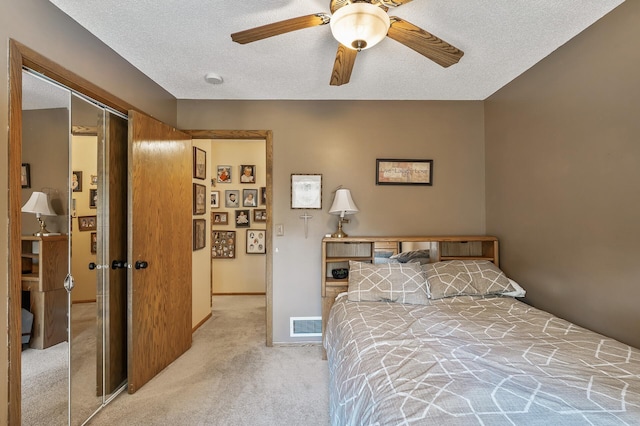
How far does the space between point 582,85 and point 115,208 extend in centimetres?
339

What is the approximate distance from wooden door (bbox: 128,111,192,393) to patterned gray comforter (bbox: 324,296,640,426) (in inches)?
59.8

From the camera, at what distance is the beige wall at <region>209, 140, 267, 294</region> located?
5.04m

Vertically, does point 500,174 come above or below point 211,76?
below

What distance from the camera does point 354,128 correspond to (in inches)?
118

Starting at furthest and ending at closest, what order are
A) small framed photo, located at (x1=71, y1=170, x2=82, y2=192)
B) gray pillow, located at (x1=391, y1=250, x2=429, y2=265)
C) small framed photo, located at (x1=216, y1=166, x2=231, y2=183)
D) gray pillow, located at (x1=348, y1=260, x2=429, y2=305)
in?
small framed photo, located at (x1=216, y1=166, x2=231, y2=183) → gray pillow, located at (x1=391, y1=250, x2=429, y2=265) → gray pillow, located at (x1=348, y1=260, x2=429, y2=305) → small framed photo, located at (x1=71, y1=170, x2=82, y2=192)

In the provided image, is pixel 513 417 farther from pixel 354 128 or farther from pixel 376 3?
pixel 354 128

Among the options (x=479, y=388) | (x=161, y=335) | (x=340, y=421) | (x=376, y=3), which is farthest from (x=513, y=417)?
(x=161, y=335)

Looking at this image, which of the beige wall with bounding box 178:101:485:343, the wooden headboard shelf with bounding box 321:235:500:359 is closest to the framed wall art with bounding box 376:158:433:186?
the beige wall with bounding box 178:101:485:343

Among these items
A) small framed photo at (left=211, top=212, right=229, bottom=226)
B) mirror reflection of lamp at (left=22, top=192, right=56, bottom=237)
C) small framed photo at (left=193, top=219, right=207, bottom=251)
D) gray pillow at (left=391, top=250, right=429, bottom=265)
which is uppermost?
mirror reflection of lamp at (left=22, top=192, right=56, bottom=237)

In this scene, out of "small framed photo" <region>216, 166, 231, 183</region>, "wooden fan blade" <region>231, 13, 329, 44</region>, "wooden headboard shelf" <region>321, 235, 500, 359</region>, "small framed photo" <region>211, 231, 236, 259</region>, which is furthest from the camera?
"small framed photo" <region>211, 231, 236, 259</region>

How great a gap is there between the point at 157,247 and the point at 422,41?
95.2 inches

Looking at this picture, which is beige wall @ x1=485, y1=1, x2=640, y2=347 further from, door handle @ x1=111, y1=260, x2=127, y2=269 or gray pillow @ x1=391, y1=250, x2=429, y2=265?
door handle @ x1=111, y1=260, x2=127, y2=269

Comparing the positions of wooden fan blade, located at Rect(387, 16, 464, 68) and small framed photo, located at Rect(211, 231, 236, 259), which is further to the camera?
small framed photo, located at Rect(211, 231, 236, 259)

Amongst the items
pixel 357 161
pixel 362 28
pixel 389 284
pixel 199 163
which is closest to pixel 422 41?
pixel 362 28
